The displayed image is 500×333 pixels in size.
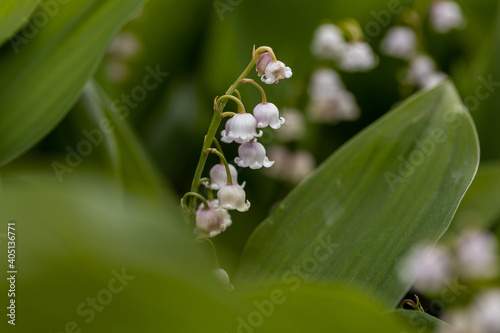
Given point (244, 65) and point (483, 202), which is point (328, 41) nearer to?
point (244, 65)

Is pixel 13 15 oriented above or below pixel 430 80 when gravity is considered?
above

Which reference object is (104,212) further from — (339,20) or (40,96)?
(339,20)

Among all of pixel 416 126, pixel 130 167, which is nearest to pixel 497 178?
pixel 416 126

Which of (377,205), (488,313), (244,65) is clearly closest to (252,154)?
(377,205)

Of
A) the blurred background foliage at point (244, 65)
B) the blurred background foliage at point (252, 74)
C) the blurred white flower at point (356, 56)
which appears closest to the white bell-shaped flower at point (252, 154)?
the blurred background foliage at point (252, 74)

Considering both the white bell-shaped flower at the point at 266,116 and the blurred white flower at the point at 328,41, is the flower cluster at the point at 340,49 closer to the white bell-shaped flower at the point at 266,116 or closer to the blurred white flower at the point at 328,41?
the blurred white flower at the point at 328,41

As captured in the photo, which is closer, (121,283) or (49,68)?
(121,283)

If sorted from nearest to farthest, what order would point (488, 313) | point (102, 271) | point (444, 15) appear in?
point (102, 271) < point (488, 313) < point (444, 15)

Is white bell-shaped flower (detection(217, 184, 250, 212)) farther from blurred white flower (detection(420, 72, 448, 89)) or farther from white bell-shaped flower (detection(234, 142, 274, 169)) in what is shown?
blurred white flower (detection(420, 72, 448, 89))
